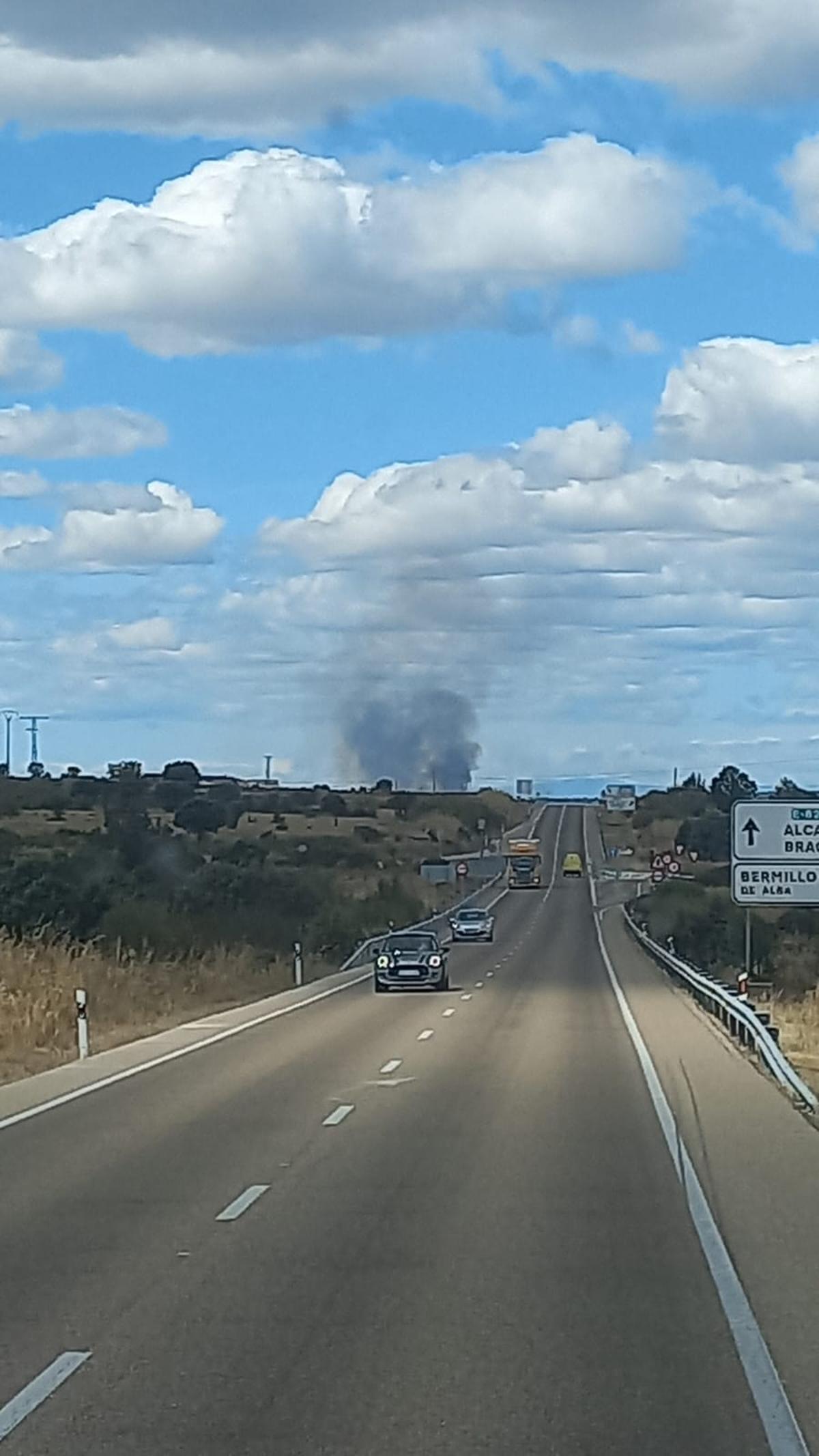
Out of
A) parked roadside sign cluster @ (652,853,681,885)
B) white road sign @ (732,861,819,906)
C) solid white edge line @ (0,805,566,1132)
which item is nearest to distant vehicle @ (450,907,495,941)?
parked roadside sign cluster @ (652,853,681,885)

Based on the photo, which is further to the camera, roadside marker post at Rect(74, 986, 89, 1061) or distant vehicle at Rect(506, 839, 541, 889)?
distant vehicle at Rect(506, 839, 541, 889)

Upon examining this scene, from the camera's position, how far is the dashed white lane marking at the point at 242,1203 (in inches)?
600

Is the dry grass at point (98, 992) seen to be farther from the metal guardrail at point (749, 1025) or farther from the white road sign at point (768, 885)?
the white road sign at point (768, 885)

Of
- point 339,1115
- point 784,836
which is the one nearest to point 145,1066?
point 339,1115

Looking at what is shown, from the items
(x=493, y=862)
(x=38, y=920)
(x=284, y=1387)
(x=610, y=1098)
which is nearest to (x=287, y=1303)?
(x=284, y=1387)

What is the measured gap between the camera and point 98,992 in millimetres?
40250

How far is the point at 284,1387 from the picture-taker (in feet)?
32.0

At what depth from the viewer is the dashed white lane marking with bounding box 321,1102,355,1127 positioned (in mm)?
21688

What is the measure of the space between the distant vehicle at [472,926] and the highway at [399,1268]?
59.5 meters

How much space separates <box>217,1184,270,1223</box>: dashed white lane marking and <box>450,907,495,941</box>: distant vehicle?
2774 inches

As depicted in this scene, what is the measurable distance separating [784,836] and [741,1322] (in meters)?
21.4

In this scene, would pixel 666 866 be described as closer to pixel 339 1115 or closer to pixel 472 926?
pixel 472 926

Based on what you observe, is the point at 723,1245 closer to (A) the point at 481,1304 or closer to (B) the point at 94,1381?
(A) the point at 481,1304

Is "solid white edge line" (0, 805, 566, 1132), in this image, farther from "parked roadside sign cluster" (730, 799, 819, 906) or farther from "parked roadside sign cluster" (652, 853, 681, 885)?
"parked roadside sign cluster" (652, 853, 681, 885)
